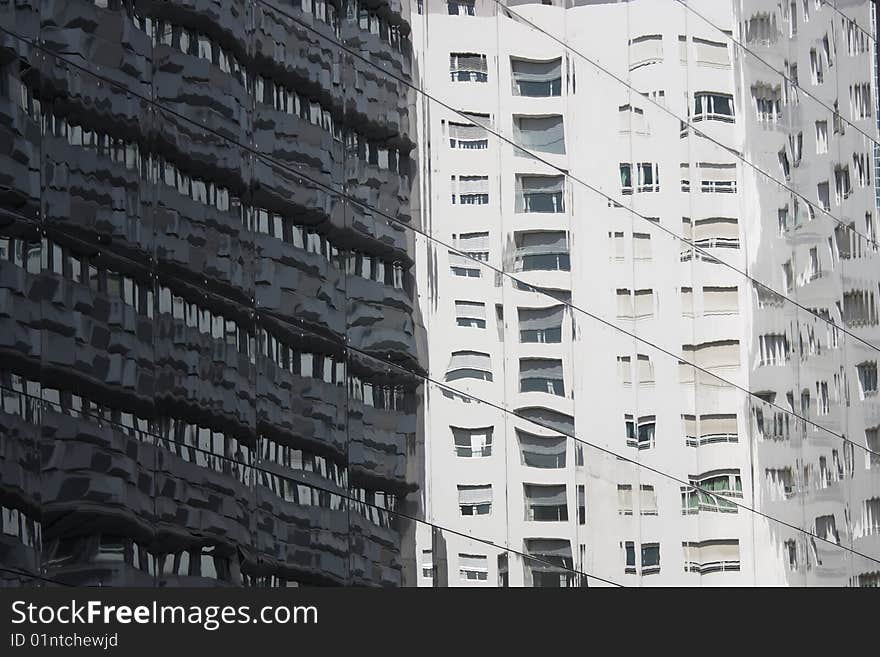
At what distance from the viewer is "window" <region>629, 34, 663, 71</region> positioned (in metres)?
19.1

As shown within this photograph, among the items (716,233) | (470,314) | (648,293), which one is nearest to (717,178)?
(716,233)

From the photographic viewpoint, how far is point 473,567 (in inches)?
616

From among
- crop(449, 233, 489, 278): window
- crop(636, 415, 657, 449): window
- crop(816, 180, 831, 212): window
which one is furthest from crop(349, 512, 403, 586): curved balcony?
crop(816, 180, 831, 212): window

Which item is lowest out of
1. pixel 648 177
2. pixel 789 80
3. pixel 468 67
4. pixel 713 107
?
pixel 648 177

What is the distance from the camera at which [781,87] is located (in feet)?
72.6

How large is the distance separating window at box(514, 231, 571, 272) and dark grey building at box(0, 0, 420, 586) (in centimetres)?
183

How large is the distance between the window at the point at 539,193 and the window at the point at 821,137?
269 inches

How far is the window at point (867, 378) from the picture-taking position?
24.0 metres

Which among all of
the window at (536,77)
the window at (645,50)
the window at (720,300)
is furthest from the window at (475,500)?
the window at (645,50)

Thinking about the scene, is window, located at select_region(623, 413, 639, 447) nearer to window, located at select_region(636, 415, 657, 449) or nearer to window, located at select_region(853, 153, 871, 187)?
window, located at select_region(636, 415, 657, 449)

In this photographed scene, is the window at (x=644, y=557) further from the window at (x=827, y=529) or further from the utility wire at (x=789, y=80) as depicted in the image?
the utility wire at (x=789, y=80)

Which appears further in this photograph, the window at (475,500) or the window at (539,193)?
the window at (539,193)

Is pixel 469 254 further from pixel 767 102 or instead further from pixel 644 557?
pixel 767 102

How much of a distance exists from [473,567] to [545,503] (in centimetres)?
132
